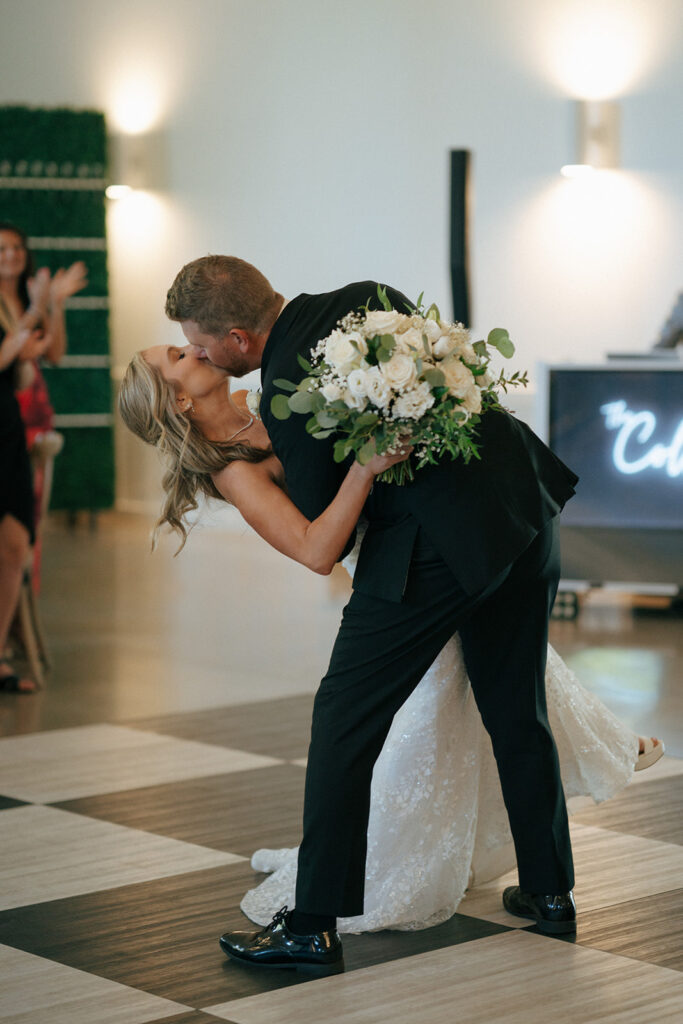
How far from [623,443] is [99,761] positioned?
3.37m

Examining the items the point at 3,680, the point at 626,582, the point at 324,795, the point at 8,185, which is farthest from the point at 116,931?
the point at 8,185

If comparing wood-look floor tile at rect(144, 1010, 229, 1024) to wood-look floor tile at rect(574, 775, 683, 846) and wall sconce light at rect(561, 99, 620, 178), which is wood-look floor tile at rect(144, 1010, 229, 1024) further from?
wall sconce light at rect(561, 99, 620, 178)

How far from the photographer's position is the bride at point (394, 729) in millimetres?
2674

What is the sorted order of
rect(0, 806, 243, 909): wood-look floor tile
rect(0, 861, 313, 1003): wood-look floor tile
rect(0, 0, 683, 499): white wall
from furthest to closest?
rect(0, 0, 683, 499): white wall, rect(0, 806, 243, 909): wood-look floor tile, rect(0, 861, 313, 1003): wood-look floor tile

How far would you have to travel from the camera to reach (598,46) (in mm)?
8875

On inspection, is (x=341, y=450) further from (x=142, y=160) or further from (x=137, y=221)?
(x=137, y=221)

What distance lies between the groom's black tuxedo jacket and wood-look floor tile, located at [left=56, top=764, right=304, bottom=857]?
1.10 metres

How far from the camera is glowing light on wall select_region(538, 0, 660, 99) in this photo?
8.70 meters

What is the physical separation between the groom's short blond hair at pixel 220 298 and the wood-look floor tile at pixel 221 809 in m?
1.36

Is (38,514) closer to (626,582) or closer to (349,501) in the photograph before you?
(626,582)

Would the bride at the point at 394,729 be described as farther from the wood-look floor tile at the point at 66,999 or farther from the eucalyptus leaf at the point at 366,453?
the wood-look floor tile at the point at 66,999

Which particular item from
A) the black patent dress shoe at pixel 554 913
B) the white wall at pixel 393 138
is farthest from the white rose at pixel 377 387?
the white wall at pixel 393 138

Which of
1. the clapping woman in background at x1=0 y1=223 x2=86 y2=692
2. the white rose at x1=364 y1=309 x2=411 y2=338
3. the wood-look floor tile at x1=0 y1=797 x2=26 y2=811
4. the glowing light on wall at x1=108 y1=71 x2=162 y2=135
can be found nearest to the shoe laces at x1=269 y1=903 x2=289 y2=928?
the white rose at x1=364 y1=309 x2=411 y2=338

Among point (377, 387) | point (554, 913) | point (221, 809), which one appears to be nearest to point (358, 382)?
point (377, 387)
